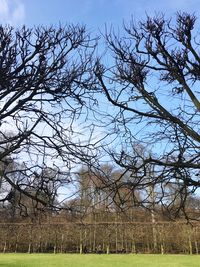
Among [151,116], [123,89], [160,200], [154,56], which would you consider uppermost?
[154,56]

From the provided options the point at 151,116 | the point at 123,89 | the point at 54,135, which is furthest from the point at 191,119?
the point at 54,135

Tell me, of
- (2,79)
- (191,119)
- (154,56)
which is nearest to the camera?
(2,79)

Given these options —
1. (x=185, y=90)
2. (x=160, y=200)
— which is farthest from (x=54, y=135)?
(x=185, y=90)

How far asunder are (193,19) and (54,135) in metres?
3.01

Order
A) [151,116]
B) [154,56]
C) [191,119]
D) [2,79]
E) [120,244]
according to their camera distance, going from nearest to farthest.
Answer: [2,79]
[191,119]
[151,116]
[154,56]
[120,244]

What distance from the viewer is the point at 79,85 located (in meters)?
6.36

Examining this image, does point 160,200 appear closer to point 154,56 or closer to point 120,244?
point 154,56

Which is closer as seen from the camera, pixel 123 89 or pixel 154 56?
pixel 123 89

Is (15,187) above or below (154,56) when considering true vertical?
below

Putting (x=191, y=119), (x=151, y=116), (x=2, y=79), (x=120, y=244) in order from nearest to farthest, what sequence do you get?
(x=2, y=79)
(x=191, y=119)
(x=151, y=116)
(x=120, y=244)

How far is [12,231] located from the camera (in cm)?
2600

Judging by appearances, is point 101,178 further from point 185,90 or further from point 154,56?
point 154,56

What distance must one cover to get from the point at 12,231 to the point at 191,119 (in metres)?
22.4

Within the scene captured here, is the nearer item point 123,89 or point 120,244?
point 123,89
